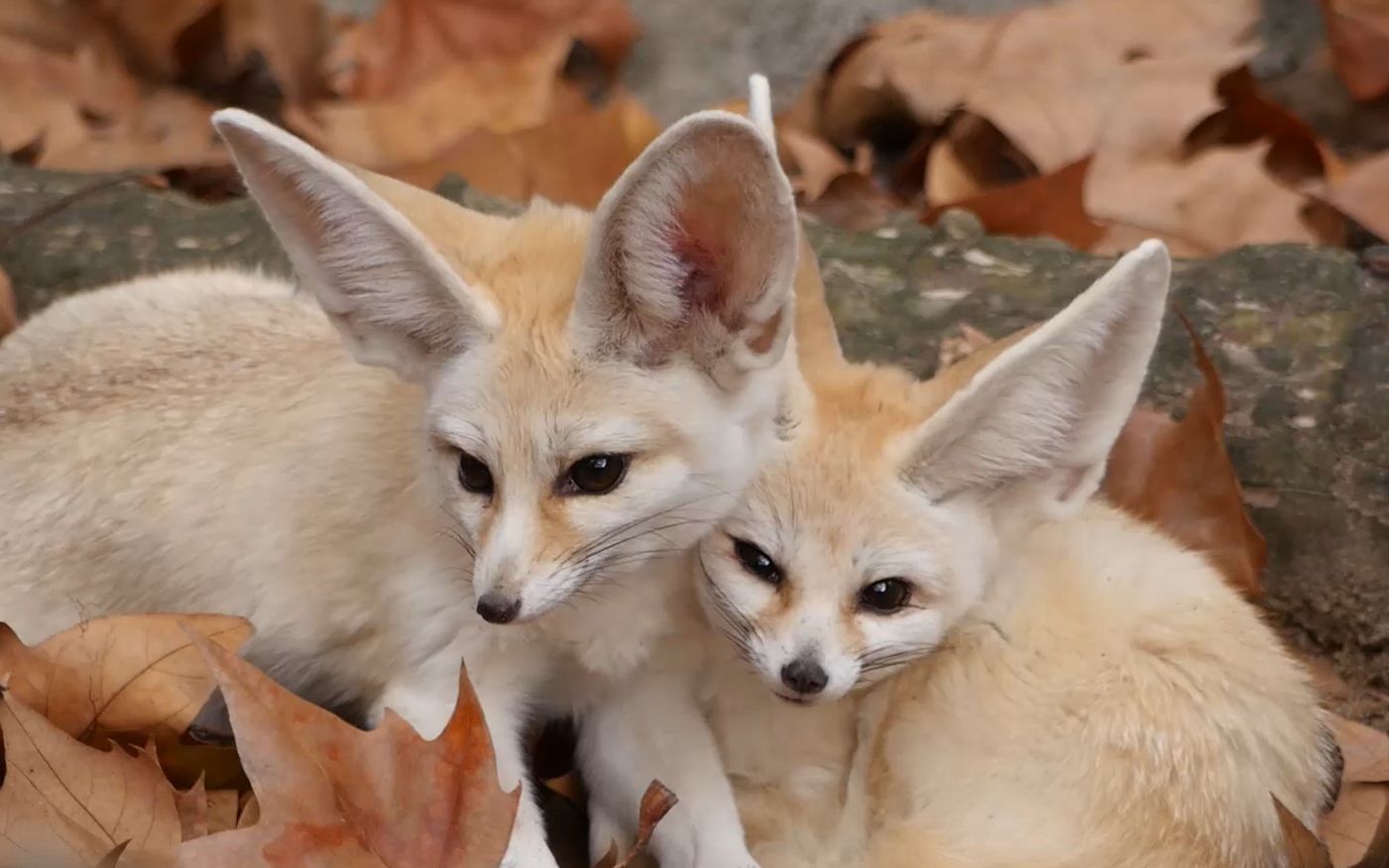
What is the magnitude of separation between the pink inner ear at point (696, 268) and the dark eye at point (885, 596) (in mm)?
456

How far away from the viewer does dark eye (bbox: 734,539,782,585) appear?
6.52 feet

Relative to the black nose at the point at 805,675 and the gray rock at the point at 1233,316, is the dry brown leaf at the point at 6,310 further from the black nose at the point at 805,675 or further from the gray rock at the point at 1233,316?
the black nose at the point at 805,675

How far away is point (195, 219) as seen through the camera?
346cm

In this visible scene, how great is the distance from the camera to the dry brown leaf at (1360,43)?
153 inches

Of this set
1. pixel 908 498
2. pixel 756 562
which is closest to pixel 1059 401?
pixel 908 498

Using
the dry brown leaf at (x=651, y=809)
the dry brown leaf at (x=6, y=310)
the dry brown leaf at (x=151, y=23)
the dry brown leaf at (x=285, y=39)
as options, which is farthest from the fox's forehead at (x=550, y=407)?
the dry brown leaf at (x=151, y=23)

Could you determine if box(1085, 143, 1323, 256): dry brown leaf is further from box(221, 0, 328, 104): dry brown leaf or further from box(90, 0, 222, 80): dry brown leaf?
box(90, 0, 222, 80): dry brown leaf

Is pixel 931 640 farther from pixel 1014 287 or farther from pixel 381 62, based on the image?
pixel 381 62

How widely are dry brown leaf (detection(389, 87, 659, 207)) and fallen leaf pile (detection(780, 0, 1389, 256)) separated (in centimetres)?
62

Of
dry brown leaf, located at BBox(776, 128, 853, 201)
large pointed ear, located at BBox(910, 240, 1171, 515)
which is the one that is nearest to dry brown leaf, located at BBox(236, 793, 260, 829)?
large pointed ear, located at BBox(910, 240, 1171, 515)

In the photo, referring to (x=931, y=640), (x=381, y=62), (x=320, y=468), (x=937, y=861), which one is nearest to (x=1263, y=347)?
(x=931, y=640)

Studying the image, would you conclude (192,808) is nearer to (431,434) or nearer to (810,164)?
(431,434)

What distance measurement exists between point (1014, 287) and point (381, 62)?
2.32 meters

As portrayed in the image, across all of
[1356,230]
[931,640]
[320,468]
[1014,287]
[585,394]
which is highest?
[585,394]
